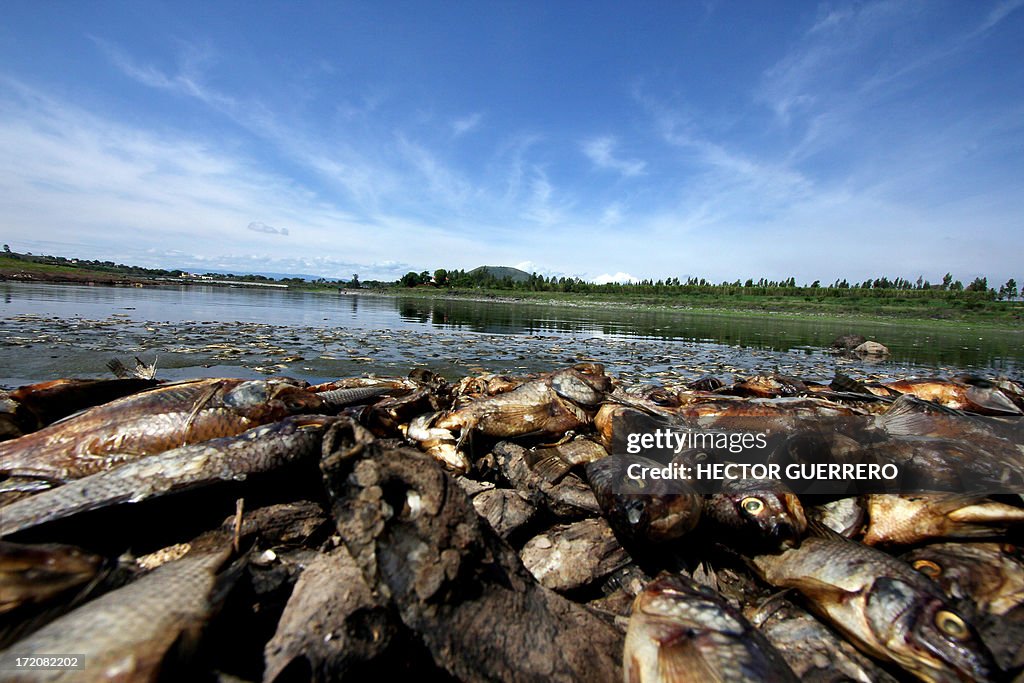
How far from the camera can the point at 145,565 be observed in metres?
1.89

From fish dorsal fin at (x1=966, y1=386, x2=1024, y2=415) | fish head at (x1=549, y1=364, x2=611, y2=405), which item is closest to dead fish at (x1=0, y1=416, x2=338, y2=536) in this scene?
fish head at (x1=549, y1=364, x2=611, y2=405)

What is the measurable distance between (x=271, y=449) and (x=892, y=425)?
4763 millimetres

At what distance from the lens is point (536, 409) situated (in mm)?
3969

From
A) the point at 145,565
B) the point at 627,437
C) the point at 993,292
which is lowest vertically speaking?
the point at 145,565

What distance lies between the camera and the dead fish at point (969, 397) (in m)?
4.67

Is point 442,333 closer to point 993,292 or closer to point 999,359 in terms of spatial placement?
point 999,359

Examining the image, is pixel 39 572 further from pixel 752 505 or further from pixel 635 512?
pixel 752 505

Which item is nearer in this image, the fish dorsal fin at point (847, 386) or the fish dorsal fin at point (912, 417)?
the fish dorsal fin at point (912, 417)

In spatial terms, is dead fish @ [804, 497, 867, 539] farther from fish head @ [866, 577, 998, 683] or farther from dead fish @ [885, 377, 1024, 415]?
dead fish @ [885, 377, 1024, 415]

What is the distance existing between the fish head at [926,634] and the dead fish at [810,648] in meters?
0.15

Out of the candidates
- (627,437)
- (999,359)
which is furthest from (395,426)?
(999,359)

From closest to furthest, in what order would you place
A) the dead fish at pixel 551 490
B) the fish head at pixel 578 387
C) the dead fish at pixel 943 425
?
the dead fish at pixel 551 490 → the dead fish at pixel 943 425 → the fish head at pixel 578 387

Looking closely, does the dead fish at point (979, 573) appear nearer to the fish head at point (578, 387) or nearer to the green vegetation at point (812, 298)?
the fish head at point (578, 387)

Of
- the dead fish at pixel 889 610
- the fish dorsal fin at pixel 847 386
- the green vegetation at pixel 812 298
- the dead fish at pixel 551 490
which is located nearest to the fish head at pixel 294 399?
the dead fish at pixel 551 490
